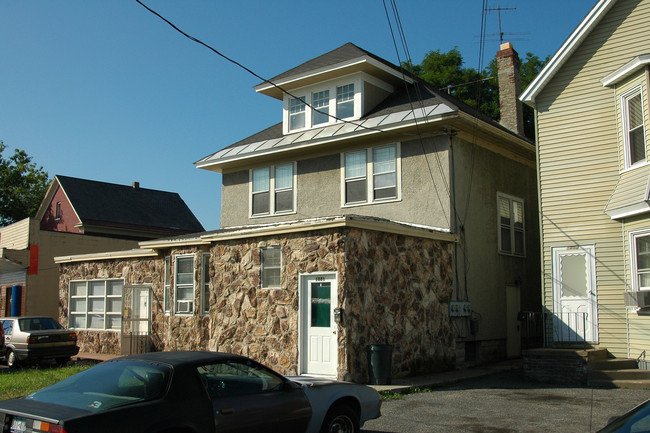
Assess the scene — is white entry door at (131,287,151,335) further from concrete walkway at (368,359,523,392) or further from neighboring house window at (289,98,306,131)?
concrete walkway at (368,359,523,392)

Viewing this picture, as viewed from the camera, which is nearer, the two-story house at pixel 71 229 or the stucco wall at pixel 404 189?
the stucco wall at pixel 404 189

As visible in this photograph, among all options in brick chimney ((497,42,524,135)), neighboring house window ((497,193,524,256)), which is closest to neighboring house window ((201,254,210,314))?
neighboring house window ((497,193,524,256))

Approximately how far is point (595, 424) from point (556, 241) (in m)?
6.63

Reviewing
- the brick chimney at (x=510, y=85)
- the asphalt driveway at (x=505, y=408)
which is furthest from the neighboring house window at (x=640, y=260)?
the brick chimney at (x=510, y=85)

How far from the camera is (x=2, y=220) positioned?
49.9 meters

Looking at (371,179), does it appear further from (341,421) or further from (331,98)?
(341,421)

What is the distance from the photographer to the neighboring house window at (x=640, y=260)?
13.7 metres

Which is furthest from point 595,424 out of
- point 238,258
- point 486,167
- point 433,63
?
point 433,63

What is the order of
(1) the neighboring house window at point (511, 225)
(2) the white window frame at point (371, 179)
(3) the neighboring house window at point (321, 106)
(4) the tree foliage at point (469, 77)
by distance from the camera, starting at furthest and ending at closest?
(4) the tree foliage at point (469, 77) → (3) the neighboring house window at point (321, 106) → (1) the neighboring house window at point (511, 225) → (2) the white window frame at point (371, 179)

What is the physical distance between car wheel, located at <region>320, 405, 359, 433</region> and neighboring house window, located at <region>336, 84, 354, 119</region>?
509 inches

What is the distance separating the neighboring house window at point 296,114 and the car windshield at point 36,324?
31.1 ft

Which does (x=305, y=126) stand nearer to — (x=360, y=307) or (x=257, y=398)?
(x=360, y=307)

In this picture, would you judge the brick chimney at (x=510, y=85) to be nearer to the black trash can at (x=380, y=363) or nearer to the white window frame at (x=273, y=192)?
the white window frame at (x=273, y=192)

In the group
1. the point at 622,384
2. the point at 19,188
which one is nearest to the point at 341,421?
the point at 622,384
